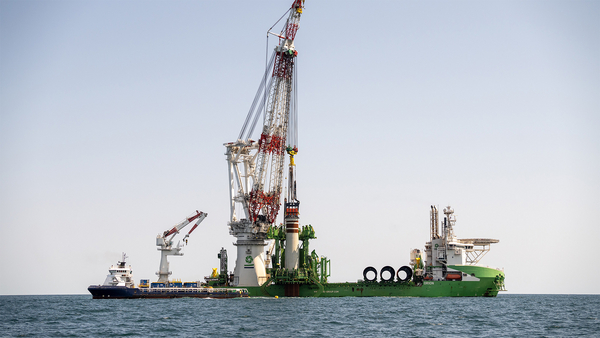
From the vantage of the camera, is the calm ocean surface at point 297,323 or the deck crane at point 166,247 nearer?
the calm ocean surface at point 297,323

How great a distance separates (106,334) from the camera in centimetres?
5831

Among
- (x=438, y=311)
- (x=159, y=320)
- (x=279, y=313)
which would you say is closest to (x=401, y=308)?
(x=438, y=311)

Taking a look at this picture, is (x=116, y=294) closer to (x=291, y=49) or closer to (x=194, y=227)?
(x=194, y=227)

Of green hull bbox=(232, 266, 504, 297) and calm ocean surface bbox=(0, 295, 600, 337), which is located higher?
green hull bbox=(232, 266, 504, 297)

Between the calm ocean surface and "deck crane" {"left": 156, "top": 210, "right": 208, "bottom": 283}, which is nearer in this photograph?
the calm ocean surface

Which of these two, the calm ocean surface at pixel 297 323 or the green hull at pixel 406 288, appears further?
the green hull at pixel 406 288

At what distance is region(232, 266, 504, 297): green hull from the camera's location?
372 ft

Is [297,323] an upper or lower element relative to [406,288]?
lower

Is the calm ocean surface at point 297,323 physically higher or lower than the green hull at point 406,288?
lower

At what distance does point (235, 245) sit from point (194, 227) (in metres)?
10.3

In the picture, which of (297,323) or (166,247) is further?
(166,247)

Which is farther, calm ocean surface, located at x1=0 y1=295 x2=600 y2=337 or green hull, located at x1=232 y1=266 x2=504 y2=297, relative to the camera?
green hull, located at x1=232 y1=266 x2=504 y2=297

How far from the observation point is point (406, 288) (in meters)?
115

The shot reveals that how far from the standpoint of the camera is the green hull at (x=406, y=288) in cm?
11331
